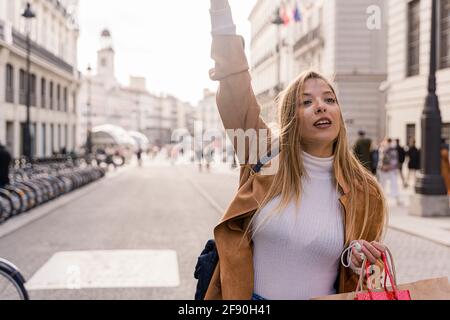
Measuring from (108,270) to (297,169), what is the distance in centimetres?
546

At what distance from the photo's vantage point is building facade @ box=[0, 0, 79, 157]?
98.2ft

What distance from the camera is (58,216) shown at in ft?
44.0

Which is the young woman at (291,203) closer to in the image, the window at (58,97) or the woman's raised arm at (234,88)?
the woman's raised arm at (234,88)

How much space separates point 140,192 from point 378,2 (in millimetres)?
17743

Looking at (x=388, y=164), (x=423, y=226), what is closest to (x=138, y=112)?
(x=388, y=164)

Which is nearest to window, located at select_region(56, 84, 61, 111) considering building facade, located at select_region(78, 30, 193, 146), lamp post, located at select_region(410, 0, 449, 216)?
lamp post, located at select_region(410, 0, 449, 216)

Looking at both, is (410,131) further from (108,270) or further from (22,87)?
(22,87)

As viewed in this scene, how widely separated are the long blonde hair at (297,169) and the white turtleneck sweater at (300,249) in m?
0.03

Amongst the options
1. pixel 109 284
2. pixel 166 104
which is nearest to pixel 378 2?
pixel 109 284

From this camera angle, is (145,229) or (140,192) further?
(140,192)

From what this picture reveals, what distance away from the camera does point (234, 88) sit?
210 cm

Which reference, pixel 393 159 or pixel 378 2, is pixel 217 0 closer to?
pixel 378 2

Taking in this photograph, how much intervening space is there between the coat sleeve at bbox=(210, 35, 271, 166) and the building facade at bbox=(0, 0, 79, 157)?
21.9m
